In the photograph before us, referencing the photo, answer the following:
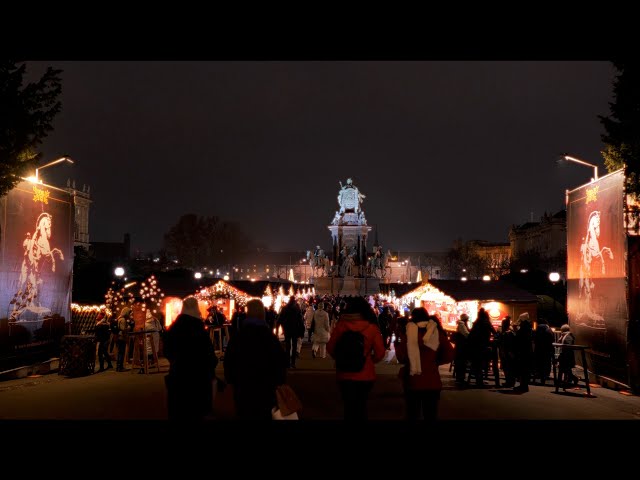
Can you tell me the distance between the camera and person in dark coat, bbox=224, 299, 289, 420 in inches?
260

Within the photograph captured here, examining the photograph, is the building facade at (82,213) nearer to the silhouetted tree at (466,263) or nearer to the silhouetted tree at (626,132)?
the silhouetted tree at (466,263)

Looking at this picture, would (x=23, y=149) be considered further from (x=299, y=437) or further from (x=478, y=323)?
(x=299, y=437)

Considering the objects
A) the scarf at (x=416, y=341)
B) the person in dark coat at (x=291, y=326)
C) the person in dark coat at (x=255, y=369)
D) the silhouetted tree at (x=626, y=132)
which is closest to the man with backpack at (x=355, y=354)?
the scarf at (x=416, y=341)

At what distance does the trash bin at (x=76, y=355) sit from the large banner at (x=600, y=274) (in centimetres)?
1256

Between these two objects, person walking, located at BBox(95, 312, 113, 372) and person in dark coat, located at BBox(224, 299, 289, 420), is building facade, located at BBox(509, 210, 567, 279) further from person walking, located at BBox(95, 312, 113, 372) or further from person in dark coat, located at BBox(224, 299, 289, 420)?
person in dark coat, located at BBox(224, 299, 289, 420)

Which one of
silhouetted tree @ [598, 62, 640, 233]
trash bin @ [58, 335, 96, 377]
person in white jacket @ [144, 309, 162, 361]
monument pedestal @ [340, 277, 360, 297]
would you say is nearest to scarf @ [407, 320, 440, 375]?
silhouetted tree @ [598, 62, 640, 233]

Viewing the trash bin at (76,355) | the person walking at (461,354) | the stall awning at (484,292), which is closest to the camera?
the person walking at (461,354)

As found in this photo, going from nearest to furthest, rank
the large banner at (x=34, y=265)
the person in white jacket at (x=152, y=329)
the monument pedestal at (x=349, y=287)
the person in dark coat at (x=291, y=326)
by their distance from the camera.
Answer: the large banner at (x=34, y=265) < the person in dark coat at (x=291, y=326) < the person in white jacket at (x=152, y=329) < the monument pedestal at (x=349, y=287)

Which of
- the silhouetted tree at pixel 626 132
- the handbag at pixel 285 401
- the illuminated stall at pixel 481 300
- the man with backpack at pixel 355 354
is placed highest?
the silhouetted tree at pixel 626 132

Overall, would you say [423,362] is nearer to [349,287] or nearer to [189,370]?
[189,370]

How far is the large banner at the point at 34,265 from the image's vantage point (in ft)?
54.5

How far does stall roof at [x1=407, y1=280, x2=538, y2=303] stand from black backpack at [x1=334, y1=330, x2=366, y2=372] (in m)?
14.1

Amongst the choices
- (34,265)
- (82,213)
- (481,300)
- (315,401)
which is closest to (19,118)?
(34,265)

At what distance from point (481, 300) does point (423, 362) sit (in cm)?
1372
